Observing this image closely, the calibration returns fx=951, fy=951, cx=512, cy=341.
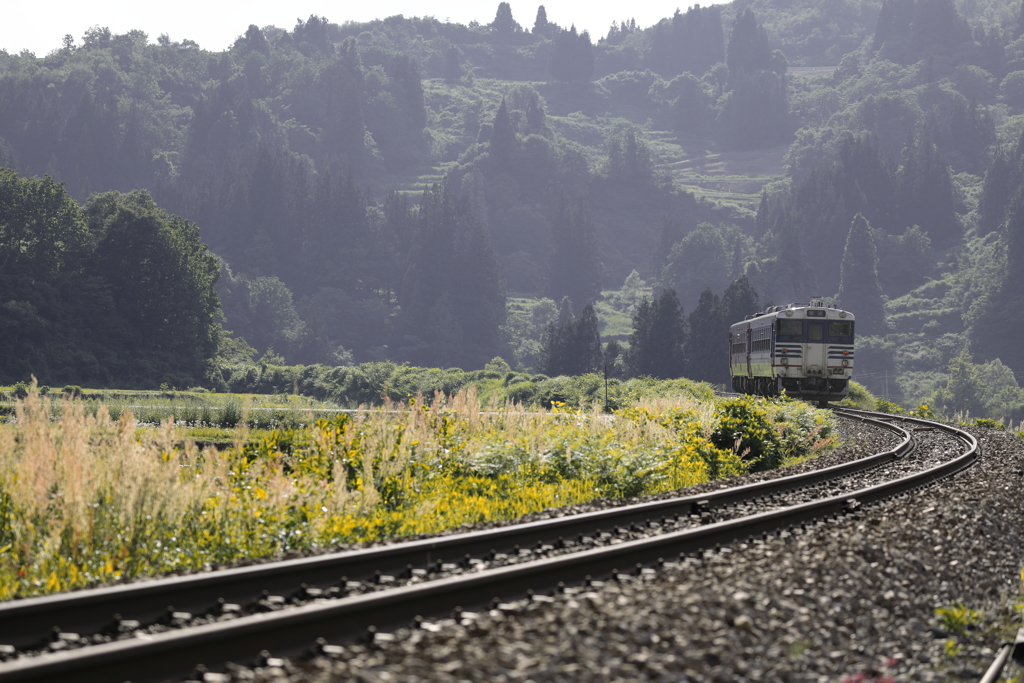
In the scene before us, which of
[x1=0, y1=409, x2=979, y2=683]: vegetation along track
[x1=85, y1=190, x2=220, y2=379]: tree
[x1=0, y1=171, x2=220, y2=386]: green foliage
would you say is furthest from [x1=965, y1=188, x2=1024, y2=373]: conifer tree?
[x1=0, y1=409, x2=979, y2=683]: vegetation along track

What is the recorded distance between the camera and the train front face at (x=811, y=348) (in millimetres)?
33000

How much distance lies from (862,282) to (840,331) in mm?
165718

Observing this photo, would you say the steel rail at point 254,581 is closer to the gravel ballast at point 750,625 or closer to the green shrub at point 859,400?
the gravel ballast at point 750,625

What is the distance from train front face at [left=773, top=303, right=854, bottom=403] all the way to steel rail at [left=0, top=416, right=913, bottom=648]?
81.4 feet

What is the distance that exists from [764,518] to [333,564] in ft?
14.3

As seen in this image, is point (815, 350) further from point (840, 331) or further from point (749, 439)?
point (749, 439)

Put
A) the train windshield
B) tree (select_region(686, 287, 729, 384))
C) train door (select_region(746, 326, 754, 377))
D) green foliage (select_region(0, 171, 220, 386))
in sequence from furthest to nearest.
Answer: tree (select_region(686, 287, 729, 384)), green foliage (select_region(0, 171, 220, 386)), train door (select_region(746, 326, 754, 377)), the train windshield

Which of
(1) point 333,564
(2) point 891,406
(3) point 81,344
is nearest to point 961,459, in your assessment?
(1) point 333,564

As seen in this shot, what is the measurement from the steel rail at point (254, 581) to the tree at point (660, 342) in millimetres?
94929

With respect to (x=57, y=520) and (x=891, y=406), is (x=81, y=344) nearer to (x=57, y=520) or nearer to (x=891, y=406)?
(x=891, y=406)

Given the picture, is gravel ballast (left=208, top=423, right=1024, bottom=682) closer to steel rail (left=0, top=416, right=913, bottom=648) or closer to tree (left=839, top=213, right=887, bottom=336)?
steel rail (left=0, top=416, right=913, bottom=648)

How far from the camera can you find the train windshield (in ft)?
110

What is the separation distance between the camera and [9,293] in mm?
81375

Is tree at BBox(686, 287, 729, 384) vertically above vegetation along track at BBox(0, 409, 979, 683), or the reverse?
vegetation along track at BBox(0, 409, 979, 683)
